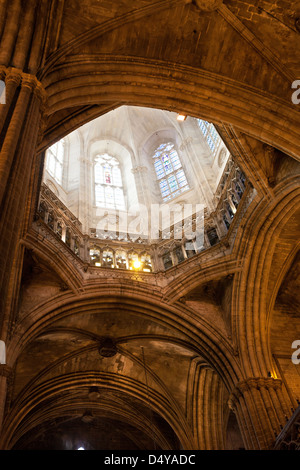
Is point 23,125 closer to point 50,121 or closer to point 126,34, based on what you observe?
point 50,121

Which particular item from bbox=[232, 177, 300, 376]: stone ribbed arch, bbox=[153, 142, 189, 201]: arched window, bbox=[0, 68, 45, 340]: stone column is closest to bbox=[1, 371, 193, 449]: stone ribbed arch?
bbox=[232, 177, 300, 376]: stone ribbed arch

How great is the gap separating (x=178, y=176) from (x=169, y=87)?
29.9 feet

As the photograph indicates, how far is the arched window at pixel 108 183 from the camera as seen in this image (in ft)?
62.6

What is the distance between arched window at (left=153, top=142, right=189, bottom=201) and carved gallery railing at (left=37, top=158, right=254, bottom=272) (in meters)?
3.85

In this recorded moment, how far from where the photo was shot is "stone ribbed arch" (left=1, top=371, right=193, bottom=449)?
574 inches

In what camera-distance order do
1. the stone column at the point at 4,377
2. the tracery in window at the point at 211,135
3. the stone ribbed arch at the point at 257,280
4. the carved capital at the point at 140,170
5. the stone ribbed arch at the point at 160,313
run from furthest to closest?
the carved capital at the point at 140,170
the tracery in window at the point at 211,135
the stone ribbed arch at the point at 160,313
the stone ribbed arch at the point at 257,280
the stone column at the point at 4,377

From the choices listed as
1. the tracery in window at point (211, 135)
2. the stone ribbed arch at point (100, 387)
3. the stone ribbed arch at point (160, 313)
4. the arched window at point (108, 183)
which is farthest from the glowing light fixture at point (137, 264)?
the tracery in window at point (211, 135)

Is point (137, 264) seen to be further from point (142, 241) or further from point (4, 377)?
point (4, 377)

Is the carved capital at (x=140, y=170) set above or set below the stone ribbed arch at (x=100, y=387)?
above

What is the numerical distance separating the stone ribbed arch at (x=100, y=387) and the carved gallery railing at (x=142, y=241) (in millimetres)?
4180

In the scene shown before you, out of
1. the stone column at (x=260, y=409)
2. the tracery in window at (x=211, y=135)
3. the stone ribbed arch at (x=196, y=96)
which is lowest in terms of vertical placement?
the stone column at (x=260, y=409)

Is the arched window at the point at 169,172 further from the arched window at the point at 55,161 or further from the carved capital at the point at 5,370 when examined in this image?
the carved capital at the point at 5,370

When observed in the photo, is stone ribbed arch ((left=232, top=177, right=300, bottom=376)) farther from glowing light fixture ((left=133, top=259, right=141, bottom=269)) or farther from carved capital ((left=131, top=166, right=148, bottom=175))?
carved capital ((left=131, top=166, right=148, bottom=175))

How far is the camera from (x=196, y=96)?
1072 cm
